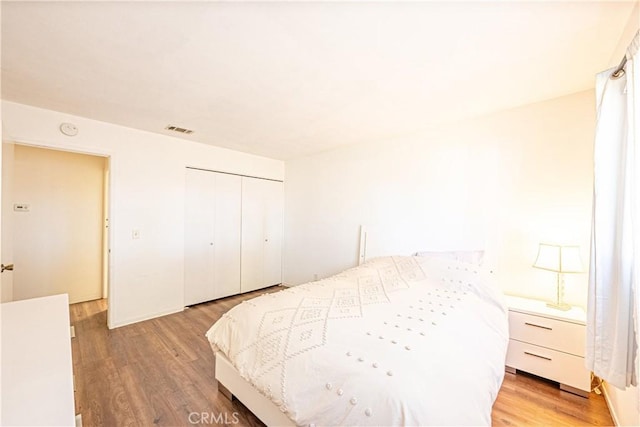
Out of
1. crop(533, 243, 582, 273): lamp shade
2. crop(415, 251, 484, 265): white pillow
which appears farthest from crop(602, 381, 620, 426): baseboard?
crop(415, 251, 484, 265): white pillow

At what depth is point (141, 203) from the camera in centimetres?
324

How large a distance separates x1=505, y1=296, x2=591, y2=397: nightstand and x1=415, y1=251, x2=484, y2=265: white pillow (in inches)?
19.1

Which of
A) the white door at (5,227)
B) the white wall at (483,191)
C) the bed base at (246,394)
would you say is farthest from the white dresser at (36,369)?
the white wall at (483,191)

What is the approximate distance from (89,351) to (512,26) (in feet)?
13.8

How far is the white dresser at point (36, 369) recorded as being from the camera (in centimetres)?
69

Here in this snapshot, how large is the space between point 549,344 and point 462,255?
0.95 m

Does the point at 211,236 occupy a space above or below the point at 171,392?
above

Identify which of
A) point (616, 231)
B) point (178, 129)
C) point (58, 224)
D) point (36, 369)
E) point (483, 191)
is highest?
point (178, 129)

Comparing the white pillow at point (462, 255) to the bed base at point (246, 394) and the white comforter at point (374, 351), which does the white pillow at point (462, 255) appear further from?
the bed base at point (246, 394)

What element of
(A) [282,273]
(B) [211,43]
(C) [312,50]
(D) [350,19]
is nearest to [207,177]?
(A) [282,273]

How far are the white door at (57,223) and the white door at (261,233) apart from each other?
2.21 metres

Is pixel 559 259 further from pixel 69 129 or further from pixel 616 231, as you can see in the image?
pixel 69 129

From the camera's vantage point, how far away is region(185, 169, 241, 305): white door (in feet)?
12.2

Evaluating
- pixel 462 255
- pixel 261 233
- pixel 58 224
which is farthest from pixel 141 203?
pixel 462 255
